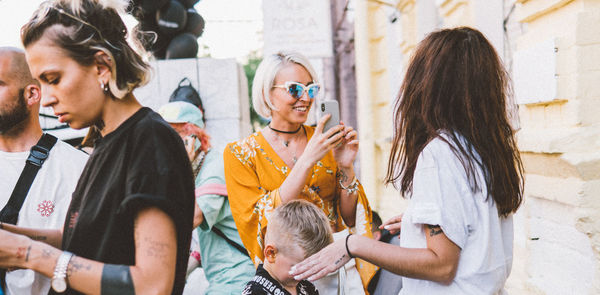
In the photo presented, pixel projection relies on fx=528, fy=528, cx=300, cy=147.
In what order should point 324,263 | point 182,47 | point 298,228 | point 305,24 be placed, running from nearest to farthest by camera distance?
point 324,263
point 298,228
point 182,47
point 305,24

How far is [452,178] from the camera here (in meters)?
1.69

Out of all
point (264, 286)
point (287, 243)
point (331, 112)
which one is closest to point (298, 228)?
point (287, 243)

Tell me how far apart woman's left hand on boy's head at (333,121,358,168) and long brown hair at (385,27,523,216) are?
0.71 meters

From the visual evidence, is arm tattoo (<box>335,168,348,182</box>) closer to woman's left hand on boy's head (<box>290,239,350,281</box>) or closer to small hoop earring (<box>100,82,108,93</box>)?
woman's left hand on boy's head (<box>290,239,350,281</box>)

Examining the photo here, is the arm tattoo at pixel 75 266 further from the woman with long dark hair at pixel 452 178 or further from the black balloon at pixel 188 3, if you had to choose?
the black balloon at pixel 188 3

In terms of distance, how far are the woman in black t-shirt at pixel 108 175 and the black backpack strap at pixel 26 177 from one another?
64cm

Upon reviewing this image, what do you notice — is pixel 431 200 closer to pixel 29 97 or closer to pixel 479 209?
pixel 479 209

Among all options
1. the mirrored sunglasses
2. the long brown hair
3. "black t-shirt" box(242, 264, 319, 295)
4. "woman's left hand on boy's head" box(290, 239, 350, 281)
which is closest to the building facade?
the long brown hair

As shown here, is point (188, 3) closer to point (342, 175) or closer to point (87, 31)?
point (342, 175)

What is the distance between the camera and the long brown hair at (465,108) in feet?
5.73

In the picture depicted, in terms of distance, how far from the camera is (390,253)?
5.72 ft

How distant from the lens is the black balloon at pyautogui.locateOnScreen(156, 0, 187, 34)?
5.66 meters

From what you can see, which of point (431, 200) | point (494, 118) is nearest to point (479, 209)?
point (431, 200)

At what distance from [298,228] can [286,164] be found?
48 centimetres
